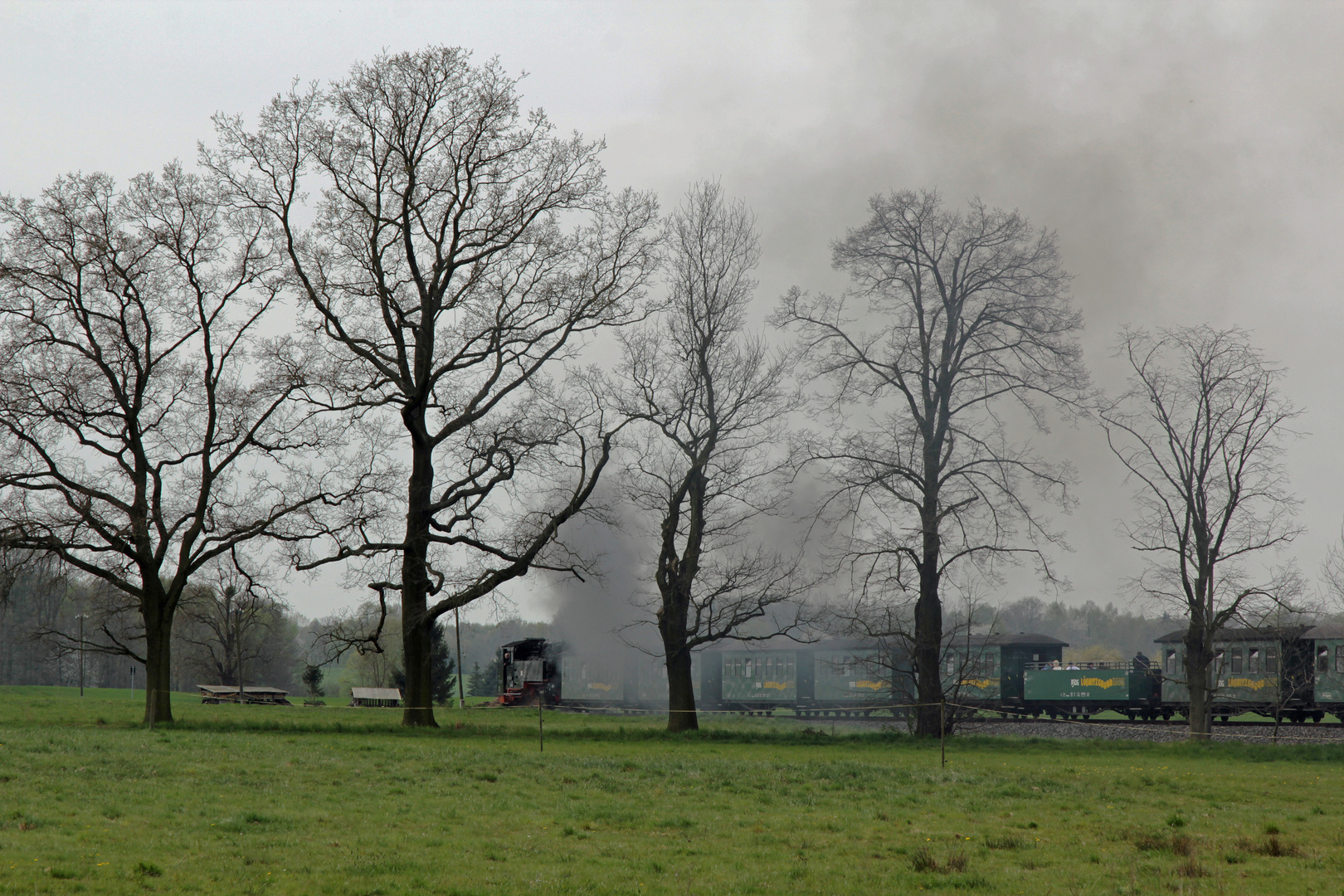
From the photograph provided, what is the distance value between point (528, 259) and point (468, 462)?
5.58 metres

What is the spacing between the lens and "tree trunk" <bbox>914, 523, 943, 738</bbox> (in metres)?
25.2

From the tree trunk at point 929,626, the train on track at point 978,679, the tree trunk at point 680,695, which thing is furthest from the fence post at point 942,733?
the tree trunk at point 680,695

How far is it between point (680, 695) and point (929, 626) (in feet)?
22.4

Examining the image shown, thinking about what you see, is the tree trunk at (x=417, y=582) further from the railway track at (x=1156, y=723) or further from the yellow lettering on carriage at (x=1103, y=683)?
the yellow lettering on carriage at (x=1103, y=683)

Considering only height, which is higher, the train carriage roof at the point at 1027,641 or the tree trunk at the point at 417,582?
the tree trunk at the point at 417,582

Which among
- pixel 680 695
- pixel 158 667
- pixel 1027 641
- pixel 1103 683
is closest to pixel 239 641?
pixel 158 667

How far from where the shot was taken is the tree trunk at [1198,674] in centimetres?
2764

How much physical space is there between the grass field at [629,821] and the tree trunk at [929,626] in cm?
490

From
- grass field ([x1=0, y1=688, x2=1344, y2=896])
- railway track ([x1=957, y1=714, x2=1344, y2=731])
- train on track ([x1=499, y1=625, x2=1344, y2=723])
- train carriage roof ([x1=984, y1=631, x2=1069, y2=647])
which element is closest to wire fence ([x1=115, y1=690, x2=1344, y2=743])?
railway track ([x1=957, y1=714, x2=1344, y2=731])

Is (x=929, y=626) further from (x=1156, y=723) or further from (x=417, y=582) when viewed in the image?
(x=1156, y=723)

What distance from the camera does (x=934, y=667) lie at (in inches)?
1001

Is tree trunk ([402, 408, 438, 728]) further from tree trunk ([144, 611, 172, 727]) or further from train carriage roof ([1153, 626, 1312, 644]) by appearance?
train carriage roof ([1153, 626, 1312, 644])

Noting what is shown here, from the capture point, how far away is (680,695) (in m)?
27.2

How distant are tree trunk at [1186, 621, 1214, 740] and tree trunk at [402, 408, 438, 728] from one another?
2046cm
